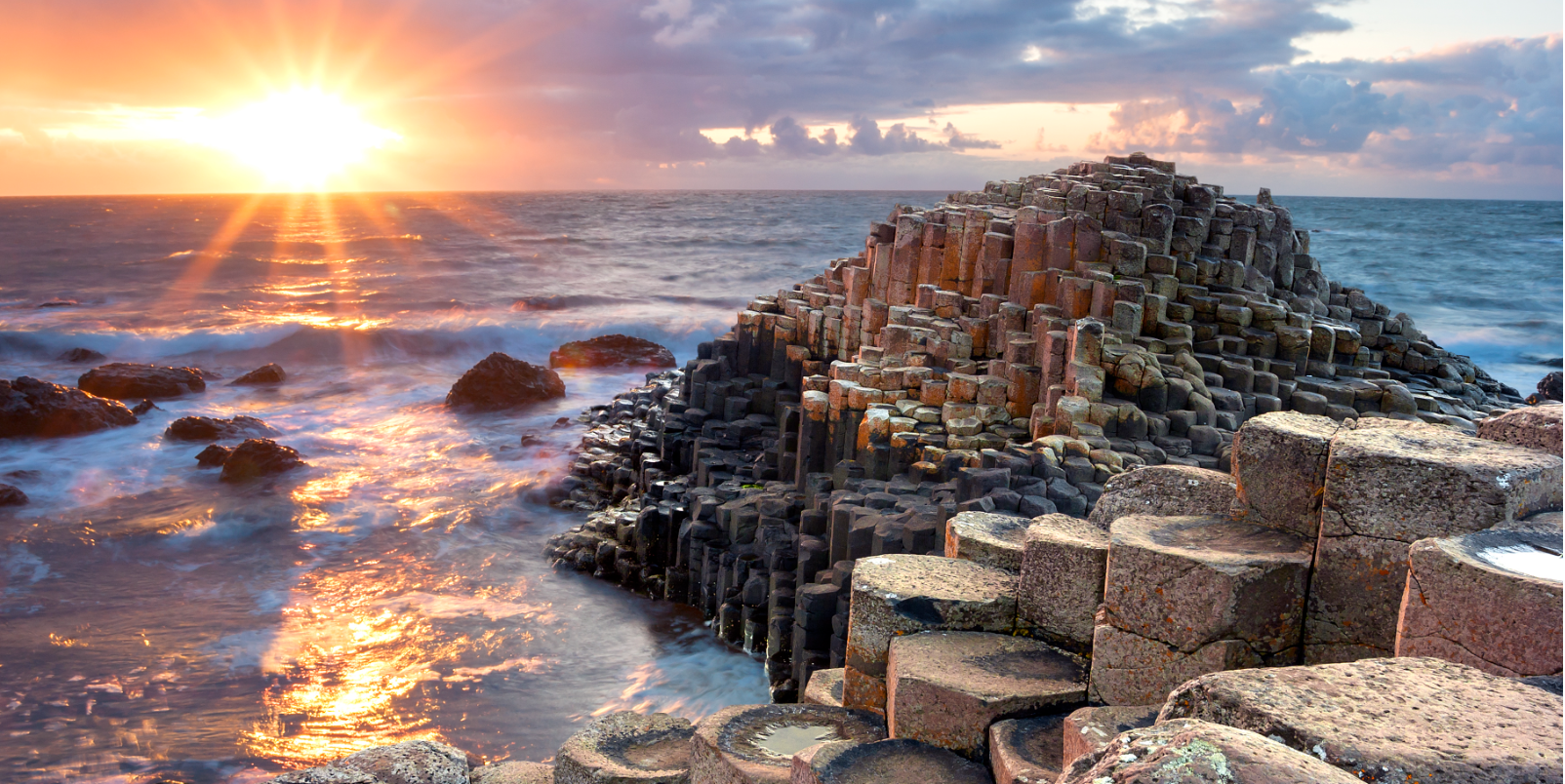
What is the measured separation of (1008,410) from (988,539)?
19.0 ft

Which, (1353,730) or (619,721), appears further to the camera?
(619,721)

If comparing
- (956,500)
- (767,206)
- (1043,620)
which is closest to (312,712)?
(956,500)

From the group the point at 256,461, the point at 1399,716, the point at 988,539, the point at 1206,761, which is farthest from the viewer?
the point at 256,461

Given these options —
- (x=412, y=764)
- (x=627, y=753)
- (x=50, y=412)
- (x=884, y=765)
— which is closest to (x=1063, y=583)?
(x=884, y=765)

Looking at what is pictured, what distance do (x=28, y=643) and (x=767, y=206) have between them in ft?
331

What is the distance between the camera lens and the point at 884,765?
174 inches

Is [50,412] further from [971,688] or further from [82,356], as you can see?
[971,688]

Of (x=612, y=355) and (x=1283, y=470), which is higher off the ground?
(x=1283, y=470)

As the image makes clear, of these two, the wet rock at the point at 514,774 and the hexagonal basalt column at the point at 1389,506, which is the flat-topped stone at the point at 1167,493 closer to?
the hexagonal basalt column at the point at 1389,506

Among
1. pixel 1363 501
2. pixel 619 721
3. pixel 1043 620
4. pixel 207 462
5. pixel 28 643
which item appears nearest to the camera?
pixel 1363 501

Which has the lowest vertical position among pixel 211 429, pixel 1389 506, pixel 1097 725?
pixel 211 429

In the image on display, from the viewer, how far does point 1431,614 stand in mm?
3377

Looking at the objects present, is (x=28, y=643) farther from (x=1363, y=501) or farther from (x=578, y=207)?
(x=578, y=207)

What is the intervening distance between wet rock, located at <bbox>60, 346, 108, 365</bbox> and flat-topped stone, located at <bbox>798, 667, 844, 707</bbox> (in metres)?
32.6
